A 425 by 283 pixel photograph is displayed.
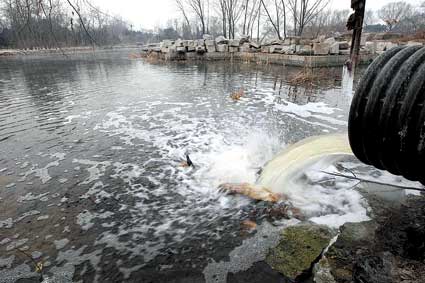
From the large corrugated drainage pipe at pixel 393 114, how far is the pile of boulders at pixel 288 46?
1337 cm

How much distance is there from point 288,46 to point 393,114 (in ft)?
63.2

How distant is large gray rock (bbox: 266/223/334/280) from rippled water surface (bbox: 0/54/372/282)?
281 millimetres

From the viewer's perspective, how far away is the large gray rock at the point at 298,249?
2.83m

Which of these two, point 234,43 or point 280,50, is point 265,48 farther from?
point 234,43

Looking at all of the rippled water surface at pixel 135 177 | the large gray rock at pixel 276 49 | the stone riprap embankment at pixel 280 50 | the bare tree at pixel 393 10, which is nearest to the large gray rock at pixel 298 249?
the rippled water surface at pixel 135 177

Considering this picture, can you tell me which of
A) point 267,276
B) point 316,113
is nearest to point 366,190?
point 267,276

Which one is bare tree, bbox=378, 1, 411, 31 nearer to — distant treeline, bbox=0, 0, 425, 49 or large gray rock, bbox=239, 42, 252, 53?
distant treeline, bbox=0, 0, 425, 49

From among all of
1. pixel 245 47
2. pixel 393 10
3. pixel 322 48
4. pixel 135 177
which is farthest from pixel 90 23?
pixel 393 10

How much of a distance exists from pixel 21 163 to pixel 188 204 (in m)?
3.17

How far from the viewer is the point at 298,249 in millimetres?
3066

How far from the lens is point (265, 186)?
4395 mm

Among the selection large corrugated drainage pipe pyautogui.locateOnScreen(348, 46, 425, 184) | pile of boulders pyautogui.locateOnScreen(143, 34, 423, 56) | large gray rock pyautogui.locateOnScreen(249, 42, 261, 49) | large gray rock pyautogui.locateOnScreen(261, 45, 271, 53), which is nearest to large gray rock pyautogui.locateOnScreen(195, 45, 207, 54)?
pile of boulders pyautogui.locateOnScreen(143, 34, 423, 56)

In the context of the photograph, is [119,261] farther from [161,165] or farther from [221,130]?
[221,130]

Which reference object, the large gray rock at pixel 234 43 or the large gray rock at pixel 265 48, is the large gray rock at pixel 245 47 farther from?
the large gray rock at pixel 265 48
